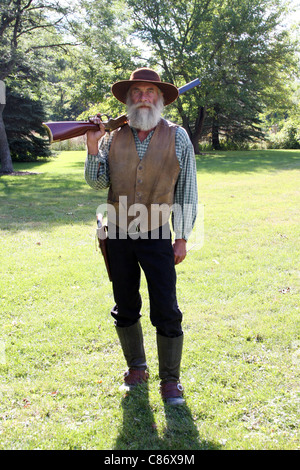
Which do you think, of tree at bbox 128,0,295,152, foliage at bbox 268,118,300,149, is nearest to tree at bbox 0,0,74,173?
tree at bbox 128,0,295,152

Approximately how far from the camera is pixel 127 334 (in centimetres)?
350

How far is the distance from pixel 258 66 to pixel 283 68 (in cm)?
197

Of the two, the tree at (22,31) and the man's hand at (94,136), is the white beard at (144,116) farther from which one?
the tree at (22,31)

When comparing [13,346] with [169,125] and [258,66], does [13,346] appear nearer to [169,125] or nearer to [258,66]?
[169,125]

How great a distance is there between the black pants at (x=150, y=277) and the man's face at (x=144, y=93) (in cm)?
109

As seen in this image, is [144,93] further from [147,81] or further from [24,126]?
[24,126]

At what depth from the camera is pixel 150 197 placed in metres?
3.12

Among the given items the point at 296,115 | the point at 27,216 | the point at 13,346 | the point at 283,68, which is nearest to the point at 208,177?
the point at 27,216

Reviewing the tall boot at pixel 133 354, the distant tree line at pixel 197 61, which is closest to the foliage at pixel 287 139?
the distant tree line at pixel 197 61

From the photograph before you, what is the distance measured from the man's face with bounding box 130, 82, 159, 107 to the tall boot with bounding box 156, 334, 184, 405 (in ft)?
6.21

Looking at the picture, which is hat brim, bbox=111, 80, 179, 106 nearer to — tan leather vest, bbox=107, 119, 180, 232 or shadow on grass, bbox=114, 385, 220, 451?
tan leather vest, bbox=107, 119, 180, 232

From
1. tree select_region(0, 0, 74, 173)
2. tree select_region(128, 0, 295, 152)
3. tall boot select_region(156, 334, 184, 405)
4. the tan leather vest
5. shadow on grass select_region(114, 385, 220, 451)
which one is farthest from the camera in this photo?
tree select_region(128, 0, 295, 152)

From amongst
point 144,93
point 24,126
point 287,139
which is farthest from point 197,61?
point 144,93

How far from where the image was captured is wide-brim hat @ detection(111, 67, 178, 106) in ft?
10.3
